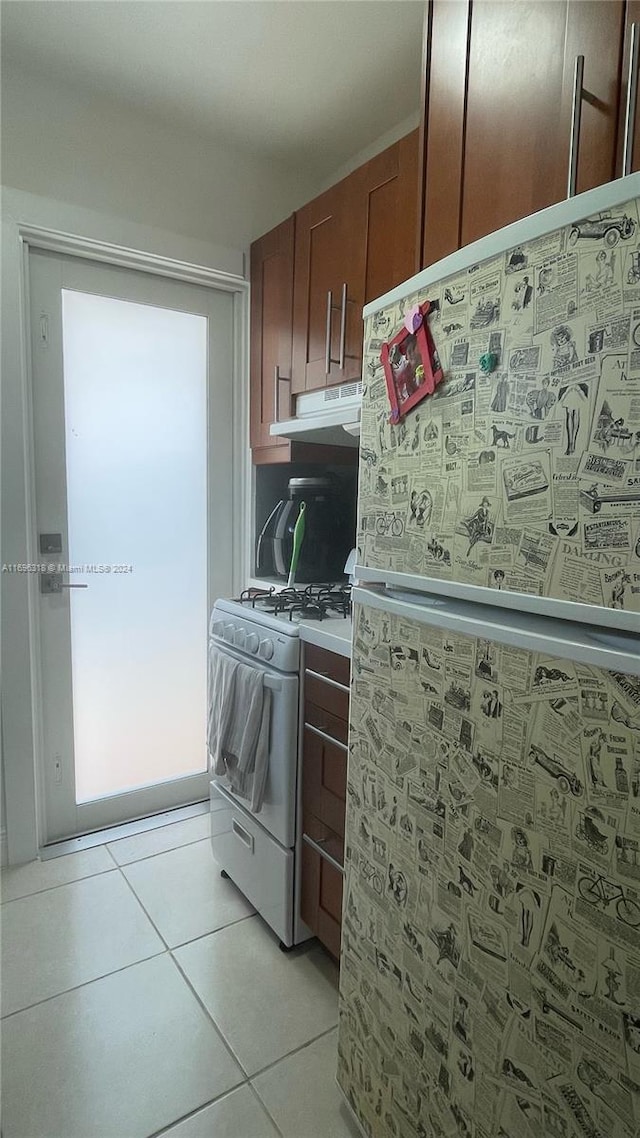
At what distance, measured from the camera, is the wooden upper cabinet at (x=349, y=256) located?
1.60 metres

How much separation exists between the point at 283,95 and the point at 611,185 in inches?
72.1

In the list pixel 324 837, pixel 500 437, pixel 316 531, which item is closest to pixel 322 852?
pixel 324 837

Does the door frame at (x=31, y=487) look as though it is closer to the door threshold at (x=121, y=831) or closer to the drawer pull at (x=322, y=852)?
the door threshold at (x=121, y=831)

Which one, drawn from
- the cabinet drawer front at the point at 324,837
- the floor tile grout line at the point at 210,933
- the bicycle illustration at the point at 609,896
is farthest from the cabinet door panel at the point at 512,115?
the floor tile grout line at the point at 210,933

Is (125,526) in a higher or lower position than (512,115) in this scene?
lower

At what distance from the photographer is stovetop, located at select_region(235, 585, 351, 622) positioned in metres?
1.81

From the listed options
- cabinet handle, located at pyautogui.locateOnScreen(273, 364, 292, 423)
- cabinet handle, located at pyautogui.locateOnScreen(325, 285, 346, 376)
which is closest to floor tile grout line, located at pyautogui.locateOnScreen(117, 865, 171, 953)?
cabinet handle, located at pyautogui.locateOnScreen(273, 364, 292, 423)

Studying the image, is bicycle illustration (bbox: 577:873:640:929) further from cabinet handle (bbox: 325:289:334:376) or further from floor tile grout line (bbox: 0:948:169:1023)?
cabinet handle (bbox: 325:289:334:376)

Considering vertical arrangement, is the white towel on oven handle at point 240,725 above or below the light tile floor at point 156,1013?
above

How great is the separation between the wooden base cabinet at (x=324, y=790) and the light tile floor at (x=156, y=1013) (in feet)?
0.77

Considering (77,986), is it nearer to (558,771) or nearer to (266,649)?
(266,649)

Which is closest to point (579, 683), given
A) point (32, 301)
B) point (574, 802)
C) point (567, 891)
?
point (574, 802)

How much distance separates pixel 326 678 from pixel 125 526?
1.21 metres

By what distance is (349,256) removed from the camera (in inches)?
71.8
